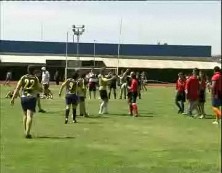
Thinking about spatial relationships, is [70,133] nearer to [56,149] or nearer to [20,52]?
[56,149]

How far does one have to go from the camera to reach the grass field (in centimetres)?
1011

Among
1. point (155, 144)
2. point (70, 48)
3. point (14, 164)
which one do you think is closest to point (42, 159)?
point (14, 164)

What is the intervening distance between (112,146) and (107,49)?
7676 cm

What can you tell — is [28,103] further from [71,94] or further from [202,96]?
[202,96]

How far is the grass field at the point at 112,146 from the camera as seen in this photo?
10109 millimetres

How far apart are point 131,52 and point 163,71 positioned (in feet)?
63.4

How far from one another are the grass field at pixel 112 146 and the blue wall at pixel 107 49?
64.9 metres

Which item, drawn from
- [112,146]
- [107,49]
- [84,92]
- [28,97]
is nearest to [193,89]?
[84,92]

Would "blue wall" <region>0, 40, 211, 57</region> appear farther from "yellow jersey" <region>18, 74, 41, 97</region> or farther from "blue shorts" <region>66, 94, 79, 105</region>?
"yellow jersey" <region>18, 74, 41, 97</region>

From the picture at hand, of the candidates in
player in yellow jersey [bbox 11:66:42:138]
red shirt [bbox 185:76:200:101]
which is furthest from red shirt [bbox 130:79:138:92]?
player in yellow jersey [bbox 11:66:42:138]

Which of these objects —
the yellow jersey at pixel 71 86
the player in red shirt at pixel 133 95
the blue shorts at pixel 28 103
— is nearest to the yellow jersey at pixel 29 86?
the blue shorts at pixel 28 103

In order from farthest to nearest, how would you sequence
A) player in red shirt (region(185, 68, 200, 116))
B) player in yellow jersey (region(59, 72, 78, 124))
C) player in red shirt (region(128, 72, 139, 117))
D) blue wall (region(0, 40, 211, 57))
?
blue wall (region(0, 40, 211, 57)) → player in red shirt (region(128, 72, 139, 117)) → player in red shirt (region(185, 68, 200, 116)) → player in yellow jersey (region(59, 72, 78, 124))

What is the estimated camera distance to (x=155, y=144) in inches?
513

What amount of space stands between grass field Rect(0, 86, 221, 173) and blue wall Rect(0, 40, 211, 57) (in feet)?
213
